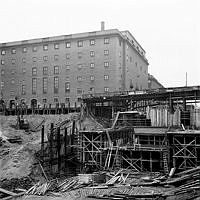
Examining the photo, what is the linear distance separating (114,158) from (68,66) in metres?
35.9

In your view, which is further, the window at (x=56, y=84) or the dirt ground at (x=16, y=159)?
the window at (x=56, y=84)

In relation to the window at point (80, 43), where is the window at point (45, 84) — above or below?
below

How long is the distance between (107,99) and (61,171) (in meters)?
18.5

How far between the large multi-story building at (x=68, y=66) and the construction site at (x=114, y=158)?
12919 mm

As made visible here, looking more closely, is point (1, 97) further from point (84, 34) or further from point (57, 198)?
point (57, 198)

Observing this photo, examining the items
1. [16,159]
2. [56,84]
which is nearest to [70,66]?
[56,84]

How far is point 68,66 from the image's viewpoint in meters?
63.0

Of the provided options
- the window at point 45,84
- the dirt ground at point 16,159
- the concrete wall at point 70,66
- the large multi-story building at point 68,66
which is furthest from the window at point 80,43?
the dirt ground at point 16,159

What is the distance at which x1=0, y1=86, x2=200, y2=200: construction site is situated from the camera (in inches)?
838

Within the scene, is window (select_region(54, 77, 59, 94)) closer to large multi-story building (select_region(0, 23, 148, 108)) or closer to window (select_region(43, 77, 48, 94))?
large multi-story building (select_region(0, 23, 148, 108))

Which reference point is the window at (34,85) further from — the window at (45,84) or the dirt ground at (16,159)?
the dirt ground at (16,159)

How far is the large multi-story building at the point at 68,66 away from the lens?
194 feet

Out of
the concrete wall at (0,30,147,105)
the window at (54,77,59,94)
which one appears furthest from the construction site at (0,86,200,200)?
the window at (54,77,59,94)

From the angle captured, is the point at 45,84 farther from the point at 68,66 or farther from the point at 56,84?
the point at 68,66
